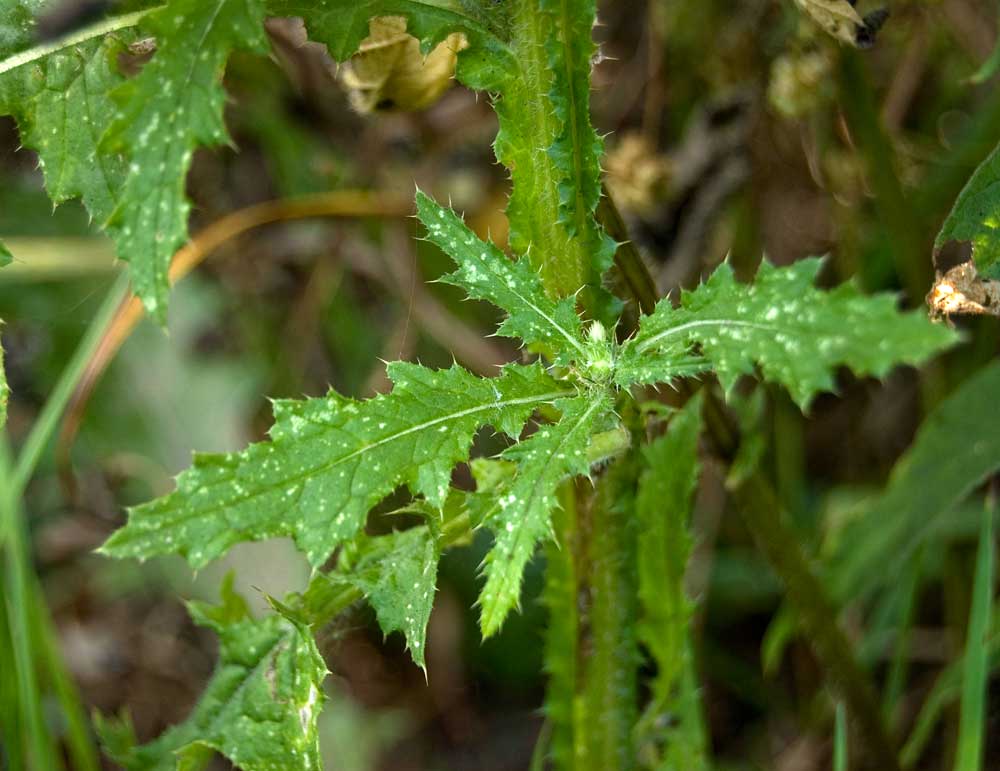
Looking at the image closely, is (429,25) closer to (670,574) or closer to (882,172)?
(670,574)

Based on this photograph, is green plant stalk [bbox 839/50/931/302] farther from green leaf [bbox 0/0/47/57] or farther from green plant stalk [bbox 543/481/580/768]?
green leaf [bbox 0/0/47/57]

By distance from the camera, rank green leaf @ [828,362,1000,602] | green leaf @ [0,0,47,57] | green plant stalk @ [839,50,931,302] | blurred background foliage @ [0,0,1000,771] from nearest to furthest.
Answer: green leaf @ [0,0,47,57] → green leaf @ [828,362,1000,602] → green plant stalk @ [839,50,931,302] → blurred background foliage @ [0,0,1000,771]

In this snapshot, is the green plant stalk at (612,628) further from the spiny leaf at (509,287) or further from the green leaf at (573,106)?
the green leaf at (573,106)

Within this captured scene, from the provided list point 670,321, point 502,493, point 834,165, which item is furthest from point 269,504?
point 834,165

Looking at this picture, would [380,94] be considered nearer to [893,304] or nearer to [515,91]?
[515,91]

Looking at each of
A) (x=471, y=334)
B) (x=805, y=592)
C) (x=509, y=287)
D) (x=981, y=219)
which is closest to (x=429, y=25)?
(x=509, y=287)

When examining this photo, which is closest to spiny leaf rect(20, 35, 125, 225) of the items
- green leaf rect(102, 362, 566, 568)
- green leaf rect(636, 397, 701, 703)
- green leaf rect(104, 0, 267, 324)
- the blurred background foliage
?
green leaf rect(104, 0, 267, 324)

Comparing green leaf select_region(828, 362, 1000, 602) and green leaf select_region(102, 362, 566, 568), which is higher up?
green leaf select_region(102, 362, 566, 568)

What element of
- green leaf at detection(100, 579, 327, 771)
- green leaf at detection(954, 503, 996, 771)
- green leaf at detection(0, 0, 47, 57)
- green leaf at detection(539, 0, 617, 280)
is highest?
green leaf at detection(0, 0, 47, 57)
